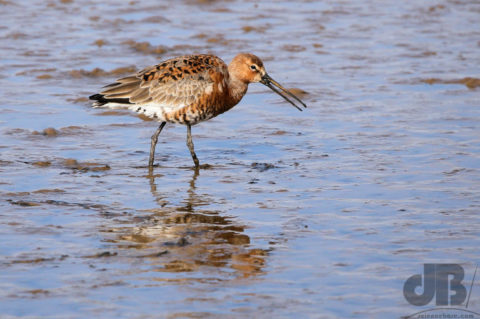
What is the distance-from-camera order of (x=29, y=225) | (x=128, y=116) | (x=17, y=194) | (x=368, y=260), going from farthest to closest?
(x=128, y=116)
(x=17, y=194)
(x=29, y=225)
(x=368, y=260)

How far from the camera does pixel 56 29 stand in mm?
18047

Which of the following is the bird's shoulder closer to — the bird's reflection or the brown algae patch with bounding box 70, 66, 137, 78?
the bird's reflection

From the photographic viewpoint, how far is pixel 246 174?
1072cm

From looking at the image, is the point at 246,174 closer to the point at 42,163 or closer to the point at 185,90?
the point at 185,90

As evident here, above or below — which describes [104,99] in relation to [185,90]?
below

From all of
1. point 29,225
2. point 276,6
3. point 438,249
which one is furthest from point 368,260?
point 276,6

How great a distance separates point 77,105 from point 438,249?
724 cm

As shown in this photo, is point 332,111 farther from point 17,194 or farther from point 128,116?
point 17,194

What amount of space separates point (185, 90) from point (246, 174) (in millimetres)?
1303

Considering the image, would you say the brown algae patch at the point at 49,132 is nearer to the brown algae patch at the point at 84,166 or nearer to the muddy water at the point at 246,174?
the muddy water at the point at 246,174

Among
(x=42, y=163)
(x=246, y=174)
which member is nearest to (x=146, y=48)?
(x=42, y=163)

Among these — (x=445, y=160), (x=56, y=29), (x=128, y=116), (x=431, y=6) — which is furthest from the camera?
(x=431, y=6)

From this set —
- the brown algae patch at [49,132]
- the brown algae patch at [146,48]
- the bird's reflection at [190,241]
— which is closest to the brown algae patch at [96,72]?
the brown algae patch at [146,48]

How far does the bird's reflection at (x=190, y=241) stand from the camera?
25.1ft
